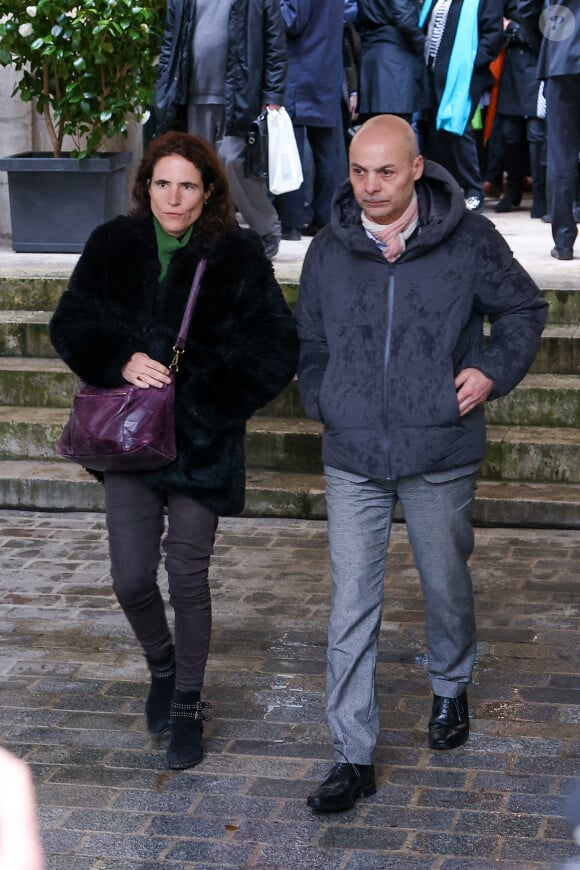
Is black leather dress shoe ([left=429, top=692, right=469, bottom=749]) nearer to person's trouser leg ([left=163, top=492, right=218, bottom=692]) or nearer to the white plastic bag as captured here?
person's trouser leg ([left=163, top=492, right=218, bottom=692])

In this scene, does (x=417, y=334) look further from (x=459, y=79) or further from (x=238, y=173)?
(x=459, y=79)

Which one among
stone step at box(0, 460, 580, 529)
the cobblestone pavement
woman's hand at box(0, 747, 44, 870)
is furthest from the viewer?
stone step at box(0, 460, 580, 529)

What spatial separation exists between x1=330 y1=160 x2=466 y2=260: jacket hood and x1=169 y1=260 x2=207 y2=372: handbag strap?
417 millimetres

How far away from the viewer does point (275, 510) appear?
738 cm

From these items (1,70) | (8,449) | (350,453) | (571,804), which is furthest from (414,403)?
(1,70)

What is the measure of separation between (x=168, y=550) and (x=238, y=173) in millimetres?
4928

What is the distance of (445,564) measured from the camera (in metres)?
4.37

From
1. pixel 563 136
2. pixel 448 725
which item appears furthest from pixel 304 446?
pixel 448 725

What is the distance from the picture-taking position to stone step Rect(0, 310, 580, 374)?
7.98 metres

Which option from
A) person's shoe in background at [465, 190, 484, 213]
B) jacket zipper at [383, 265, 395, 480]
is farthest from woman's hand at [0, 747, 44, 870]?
person's shoe in background at [465, 190, 484, 213]

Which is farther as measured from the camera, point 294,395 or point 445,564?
point 294,395

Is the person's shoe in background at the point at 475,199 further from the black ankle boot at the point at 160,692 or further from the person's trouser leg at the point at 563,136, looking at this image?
the black ankle boot at the point at 160,692

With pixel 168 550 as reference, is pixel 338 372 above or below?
above

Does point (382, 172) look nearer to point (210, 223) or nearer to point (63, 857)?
point (210, 223)
